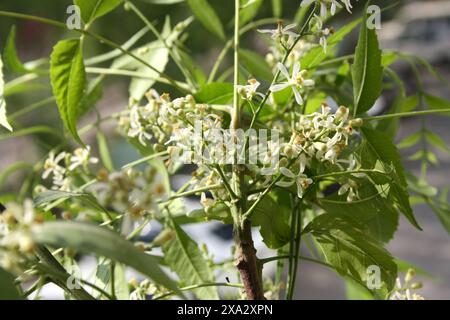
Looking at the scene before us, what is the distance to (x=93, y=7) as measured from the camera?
37 cm

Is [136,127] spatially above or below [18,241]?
above

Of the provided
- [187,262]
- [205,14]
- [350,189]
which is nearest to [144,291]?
[187,262]

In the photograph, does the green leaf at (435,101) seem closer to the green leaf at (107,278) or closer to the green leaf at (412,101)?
the green leaf at (412,101)

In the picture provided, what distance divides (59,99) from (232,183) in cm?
11

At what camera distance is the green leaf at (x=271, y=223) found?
345 millimetres

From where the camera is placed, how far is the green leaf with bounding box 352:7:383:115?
1.07ft

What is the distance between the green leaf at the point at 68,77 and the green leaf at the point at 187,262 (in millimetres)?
105

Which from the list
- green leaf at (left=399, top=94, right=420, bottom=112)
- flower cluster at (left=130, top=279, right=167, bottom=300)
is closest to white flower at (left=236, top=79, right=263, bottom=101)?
flower cluster at (left=130, top=279, right=167, bottom=300)

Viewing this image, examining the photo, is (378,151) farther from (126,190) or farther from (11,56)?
(11,56)

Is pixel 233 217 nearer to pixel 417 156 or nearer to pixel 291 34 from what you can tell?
pixel 291 34

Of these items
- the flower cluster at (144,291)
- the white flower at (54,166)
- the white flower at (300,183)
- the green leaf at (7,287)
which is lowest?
the green leaf at (7,287)

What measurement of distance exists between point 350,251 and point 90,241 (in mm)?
201

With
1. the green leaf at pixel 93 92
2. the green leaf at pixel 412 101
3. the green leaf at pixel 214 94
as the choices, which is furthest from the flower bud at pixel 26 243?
the green leaf at pixel 412 101

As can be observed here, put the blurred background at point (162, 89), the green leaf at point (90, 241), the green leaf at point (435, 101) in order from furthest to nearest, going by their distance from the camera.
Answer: the blurred background at point (162, 89) → the green leaf at point (435, 101) → the green leaf at point (90, 241)
